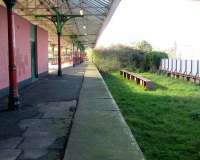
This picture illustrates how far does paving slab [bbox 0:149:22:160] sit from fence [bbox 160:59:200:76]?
19.3 metres

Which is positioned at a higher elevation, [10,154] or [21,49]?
[21,49]

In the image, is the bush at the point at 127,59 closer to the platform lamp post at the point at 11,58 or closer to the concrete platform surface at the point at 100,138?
the platform lamp post at the point at 11,58

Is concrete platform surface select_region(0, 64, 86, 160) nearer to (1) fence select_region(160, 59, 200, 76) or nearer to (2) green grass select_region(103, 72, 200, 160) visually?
(2) green grass select_region(103, 72, 200, 160)

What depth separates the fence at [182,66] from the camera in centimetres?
2456

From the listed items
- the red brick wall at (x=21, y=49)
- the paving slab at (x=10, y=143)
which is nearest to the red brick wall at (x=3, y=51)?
the red brick wall at (x=21, y=49)

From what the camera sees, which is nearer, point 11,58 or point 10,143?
point 10,143

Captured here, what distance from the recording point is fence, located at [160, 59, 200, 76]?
24.6m

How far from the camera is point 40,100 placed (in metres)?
12.4

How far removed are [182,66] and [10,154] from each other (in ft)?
78.3

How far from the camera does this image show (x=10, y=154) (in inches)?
223

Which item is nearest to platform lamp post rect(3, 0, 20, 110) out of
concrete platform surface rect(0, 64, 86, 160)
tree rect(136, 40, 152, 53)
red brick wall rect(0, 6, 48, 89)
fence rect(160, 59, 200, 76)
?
concrete platform surface rect(0, 64, 86, 160)

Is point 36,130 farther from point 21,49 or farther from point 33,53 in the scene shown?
point 33,53

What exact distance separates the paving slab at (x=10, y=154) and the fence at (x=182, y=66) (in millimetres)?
19287

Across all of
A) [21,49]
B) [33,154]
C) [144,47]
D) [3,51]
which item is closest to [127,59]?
[144,47]
